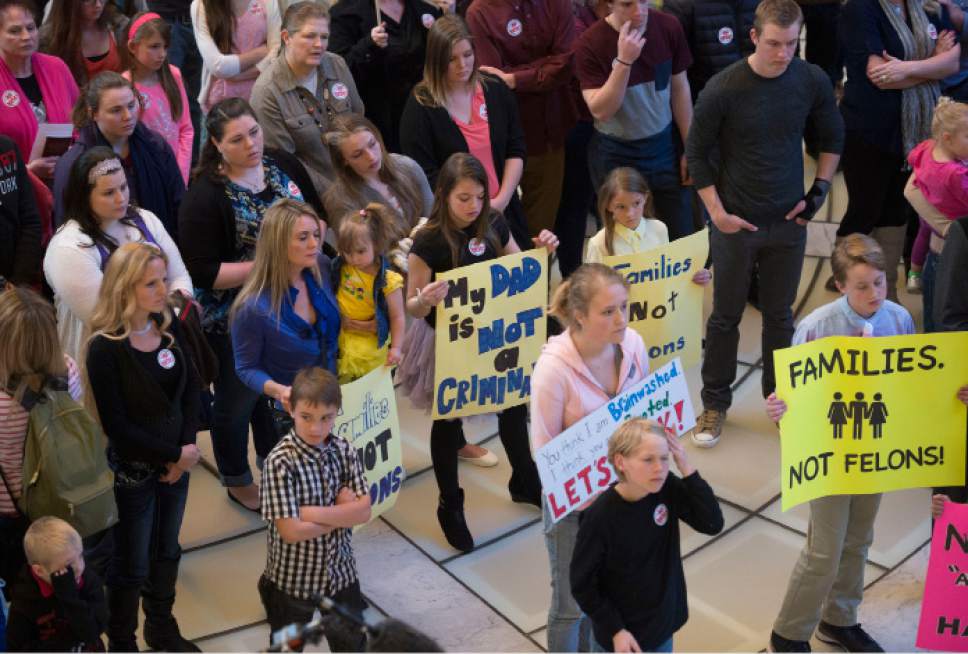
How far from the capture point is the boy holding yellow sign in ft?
15.4

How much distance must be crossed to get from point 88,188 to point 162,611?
152 centimetres

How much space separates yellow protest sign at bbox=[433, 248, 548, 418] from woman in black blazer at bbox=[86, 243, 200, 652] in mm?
1059

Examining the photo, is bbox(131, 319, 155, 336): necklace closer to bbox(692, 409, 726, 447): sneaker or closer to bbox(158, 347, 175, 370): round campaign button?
bbox(158, 347, 175, 370): round campaign button

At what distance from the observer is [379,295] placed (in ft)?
17.1

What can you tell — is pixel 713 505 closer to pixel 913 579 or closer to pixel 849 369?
pixel 849 369

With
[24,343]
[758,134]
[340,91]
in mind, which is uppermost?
[340,91]

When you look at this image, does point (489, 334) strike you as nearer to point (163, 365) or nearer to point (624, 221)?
point (624, 221)

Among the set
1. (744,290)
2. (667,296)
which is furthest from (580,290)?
(744,290)

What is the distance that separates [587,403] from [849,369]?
0.95 m

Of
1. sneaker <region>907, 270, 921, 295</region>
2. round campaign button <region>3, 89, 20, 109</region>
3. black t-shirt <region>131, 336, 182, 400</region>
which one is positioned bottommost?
sneaker <region>907, 270, 921, 295</region>

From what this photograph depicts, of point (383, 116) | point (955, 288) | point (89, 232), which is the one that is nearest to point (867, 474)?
point (955, 288)

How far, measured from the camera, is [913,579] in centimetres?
545

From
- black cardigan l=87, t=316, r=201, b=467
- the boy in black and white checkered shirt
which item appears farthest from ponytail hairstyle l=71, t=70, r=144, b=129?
the boy in black and white checkered shirt

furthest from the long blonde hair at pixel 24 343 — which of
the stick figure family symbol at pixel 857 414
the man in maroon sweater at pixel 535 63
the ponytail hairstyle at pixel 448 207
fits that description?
the man in maroon sweater at pixel 535 63
